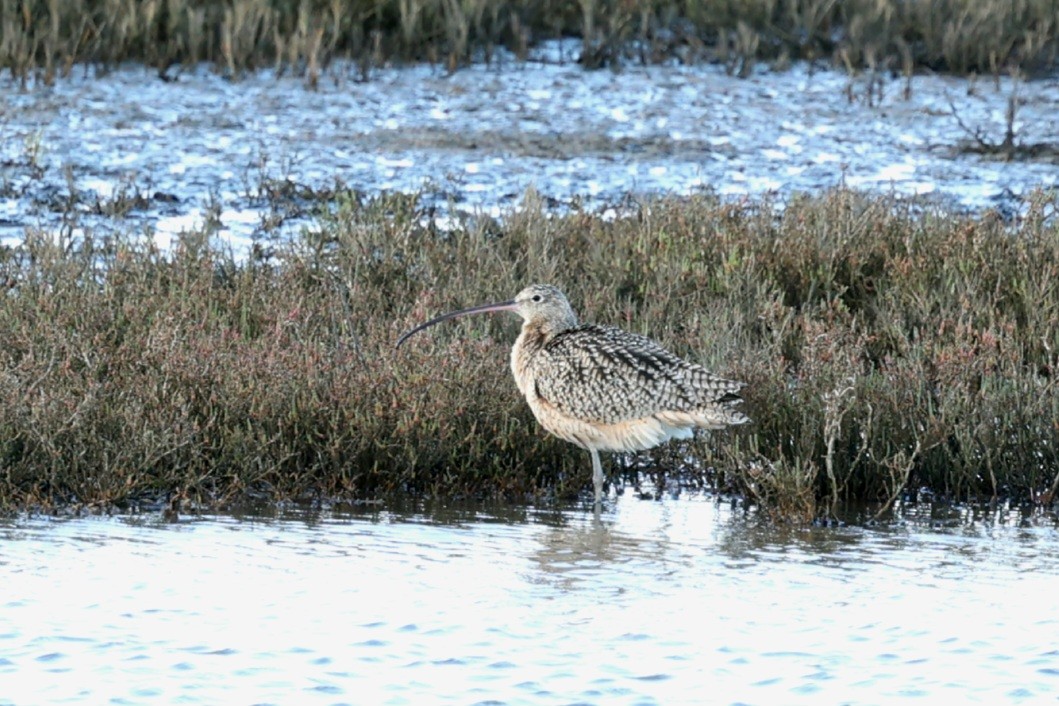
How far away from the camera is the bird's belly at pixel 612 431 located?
7207 millimetres

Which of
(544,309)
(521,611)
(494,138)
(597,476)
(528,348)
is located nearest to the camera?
(521,611)

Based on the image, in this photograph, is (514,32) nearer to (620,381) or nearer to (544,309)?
(544,309)

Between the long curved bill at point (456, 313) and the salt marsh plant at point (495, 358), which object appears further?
the long curved bill at point (456, 313)

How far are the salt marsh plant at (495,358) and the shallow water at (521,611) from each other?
302 millimetres

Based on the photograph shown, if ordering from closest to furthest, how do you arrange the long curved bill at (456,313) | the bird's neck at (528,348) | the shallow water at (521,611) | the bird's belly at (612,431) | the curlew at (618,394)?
the shallow water at (521,611)
the curlew at (618,394)
the bird's belly at (612,431)
the bird's neck at (528,348)
the long curved bill at (456,313)

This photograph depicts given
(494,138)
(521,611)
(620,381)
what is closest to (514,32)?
(494,138)

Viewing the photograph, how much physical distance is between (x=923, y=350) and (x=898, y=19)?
28.0 feet

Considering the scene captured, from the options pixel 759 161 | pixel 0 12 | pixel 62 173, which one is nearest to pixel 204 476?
pixel 62 173

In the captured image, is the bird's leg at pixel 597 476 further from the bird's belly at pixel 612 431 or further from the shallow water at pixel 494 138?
the shallow water at pixel 494 138

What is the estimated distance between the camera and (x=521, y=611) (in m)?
5.82

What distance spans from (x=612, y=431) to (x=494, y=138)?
20.9ft

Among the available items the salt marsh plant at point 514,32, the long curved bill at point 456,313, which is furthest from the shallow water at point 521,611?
the salt marsh plant at point 514,32

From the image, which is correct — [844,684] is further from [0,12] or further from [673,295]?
[0,12]

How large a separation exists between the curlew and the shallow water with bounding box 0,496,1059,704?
13.3 inches
